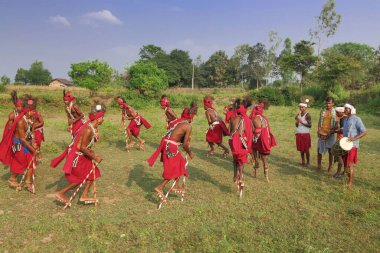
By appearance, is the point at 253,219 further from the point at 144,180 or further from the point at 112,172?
the point at 112,172

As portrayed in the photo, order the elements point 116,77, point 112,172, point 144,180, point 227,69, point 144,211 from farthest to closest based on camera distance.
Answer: point 227,69
point 116,77
point 112,172
point 144,180
point 144,211

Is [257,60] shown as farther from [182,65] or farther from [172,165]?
[172,165]

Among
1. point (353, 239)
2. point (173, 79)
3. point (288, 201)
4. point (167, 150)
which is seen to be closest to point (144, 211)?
point (167, 150)

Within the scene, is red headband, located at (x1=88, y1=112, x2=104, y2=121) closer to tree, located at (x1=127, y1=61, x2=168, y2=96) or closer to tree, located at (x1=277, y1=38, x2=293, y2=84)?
tree, located at (x1=127, y1=61, x2=168, y2=96)

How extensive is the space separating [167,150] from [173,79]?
61465 millimetres

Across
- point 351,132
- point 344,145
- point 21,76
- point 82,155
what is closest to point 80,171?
point 82,155

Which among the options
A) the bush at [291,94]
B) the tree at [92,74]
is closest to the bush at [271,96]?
the bush at [291,94]

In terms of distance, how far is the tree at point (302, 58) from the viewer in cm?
3822

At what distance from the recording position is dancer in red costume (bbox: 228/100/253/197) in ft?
22.4

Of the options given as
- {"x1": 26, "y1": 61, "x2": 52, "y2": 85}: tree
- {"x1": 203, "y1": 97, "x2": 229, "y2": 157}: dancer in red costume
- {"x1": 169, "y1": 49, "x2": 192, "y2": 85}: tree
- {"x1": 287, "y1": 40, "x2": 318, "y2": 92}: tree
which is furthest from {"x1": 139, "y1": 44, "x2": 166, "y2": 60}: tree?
{"x1": 203, "y1": 97, "x2": 229, "y2": 157}: dancer in red costume

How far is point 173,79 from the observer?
219ft

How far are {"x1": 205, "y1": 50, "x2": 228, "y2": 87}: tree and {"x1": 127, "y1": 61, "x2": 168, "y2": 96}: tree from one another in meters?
32.5

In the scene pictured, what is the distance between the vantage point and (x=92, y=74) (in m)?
34.0

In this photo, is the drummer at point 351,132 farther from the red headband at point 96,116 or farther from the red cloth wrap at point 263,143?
the red headband at point 96,116
